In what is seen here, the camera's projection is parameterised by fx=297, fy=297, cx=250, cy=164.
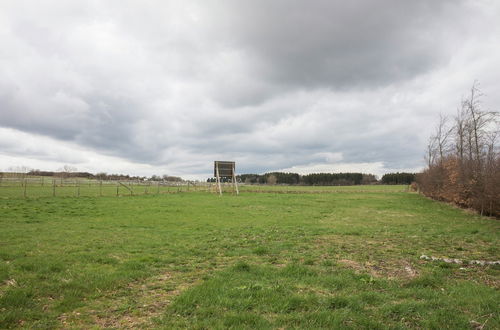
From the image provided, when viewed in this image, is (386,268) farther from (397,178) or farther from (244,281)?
(397,178)

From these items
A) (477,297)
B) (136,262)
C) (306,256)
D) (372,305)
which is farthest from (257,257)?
(477,297)

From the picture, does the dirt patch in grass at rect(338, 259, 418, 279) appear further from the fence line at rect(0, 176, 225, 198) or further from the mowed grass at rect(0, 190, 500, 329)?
the fence line at rect(0, 176, 225, 198)

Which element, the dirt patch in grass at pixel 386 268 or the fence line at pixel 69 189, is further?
the fence line at pixel 69 189

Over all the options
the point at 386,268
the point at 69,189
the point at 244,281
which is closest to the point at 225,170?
the point at 69,189

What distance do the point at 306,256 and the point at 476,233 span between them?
11911mm

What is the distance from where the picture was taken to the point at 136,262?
930cm

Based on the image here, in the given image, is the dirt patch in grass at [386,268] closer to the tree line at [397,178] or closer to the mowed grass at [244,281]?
the mowed grass at [244,281]

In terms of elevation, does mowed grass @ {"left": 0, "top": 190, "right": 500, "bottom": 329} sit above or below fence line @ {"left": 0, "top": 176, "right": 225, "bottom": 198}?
below

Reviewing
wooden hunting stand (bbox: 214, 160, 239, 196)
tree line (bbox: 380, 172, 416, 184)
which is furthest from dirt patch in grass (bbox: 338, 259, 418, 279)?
tree line (bbox: 380, 172, 416, 184)

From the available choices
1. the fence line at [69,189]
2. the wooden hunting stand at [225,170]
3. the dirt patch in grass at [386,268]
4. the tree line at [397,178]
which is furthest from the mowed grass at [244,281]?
the tree line at [397,178]

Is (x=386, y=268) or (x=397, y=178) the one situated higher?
(x=397, y=178)

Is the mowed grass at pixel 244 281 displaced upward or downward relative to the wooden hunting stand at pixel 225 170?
downward

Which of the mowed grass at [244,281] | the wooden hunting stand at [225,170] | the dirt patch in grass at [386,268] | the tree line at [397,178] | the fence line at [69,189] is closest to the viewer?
the mowed grass at [244,281]

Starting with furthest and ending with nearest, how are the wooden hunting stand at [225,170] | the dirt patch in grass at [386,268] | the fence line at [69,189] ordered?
the wooden hunting stand at [225,170] → the fence line at [69,189] → the dirt patch in grass at [386,268]
